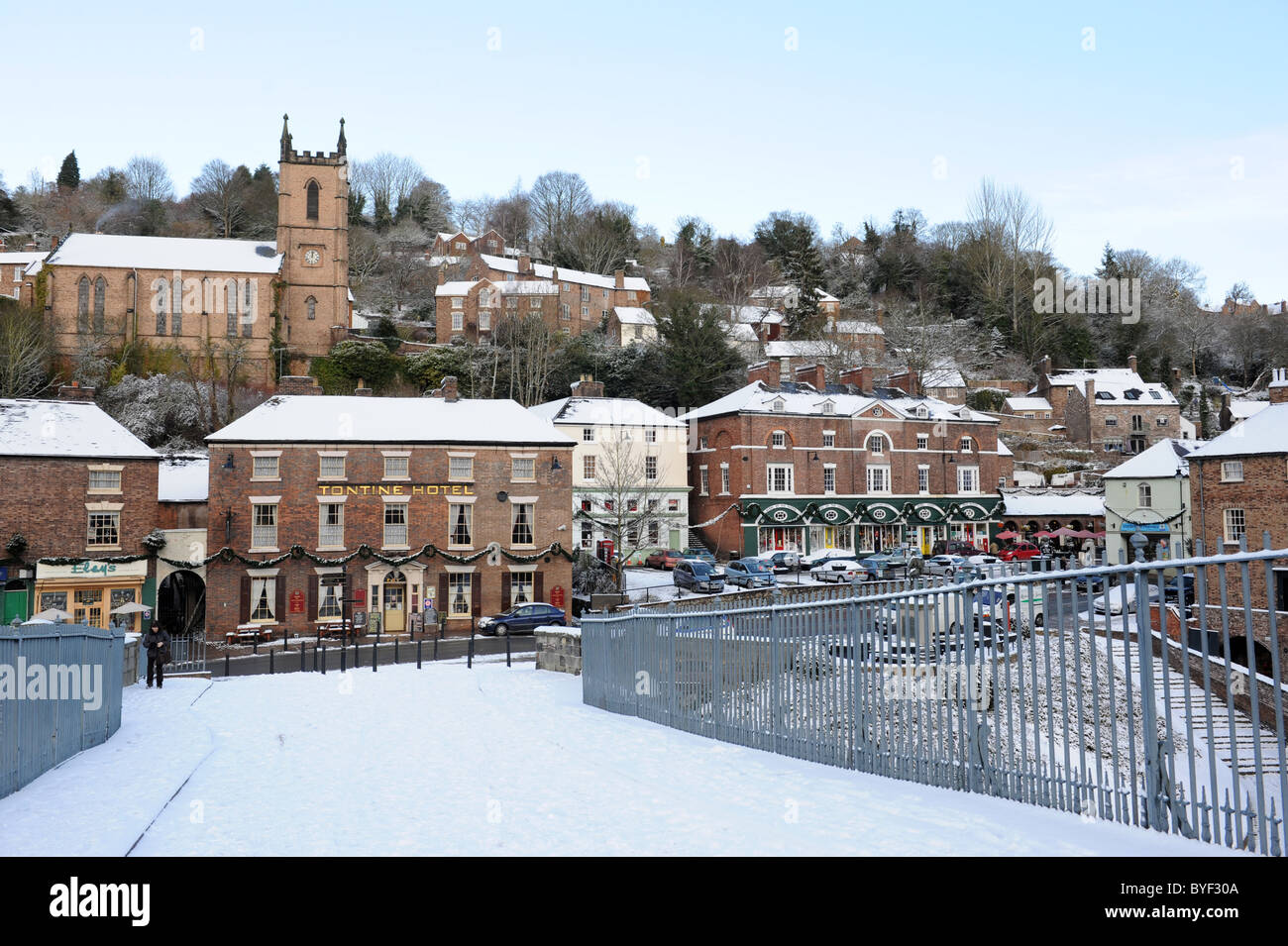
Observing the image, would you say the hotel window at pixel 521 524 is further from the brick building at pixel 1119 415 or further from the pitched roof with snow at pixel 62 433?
the brick building at pixel 1119 415

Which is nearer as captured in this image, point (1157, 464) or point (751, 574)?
point (751, 574)

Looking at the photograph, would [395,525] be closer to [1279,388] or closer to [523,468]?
[523,468]

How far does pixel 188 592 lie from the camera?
37188 mm

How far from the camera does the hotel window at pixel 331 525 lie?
34.5 m

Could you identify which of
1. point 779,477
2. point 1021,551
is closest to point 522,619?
point 779,477

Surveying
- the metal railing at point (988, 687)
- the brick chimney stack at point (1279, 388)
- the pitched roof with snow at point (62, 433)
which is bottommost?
the metal railing at point (988, 687)

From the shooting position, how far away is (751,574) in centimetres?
3906

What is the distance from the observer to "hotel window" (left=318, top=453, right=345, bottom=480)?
34688 millimetres

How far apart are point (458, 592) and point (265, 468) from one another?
29.3 feet

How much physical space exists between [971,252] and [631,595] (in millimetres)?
68079

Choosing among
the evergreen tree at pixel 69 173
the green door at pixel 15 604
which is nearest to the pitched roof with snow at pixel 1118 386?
the green door at pixel 15 604

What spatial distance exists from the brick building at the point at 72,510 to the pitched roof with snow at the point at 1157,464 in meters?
48.0
